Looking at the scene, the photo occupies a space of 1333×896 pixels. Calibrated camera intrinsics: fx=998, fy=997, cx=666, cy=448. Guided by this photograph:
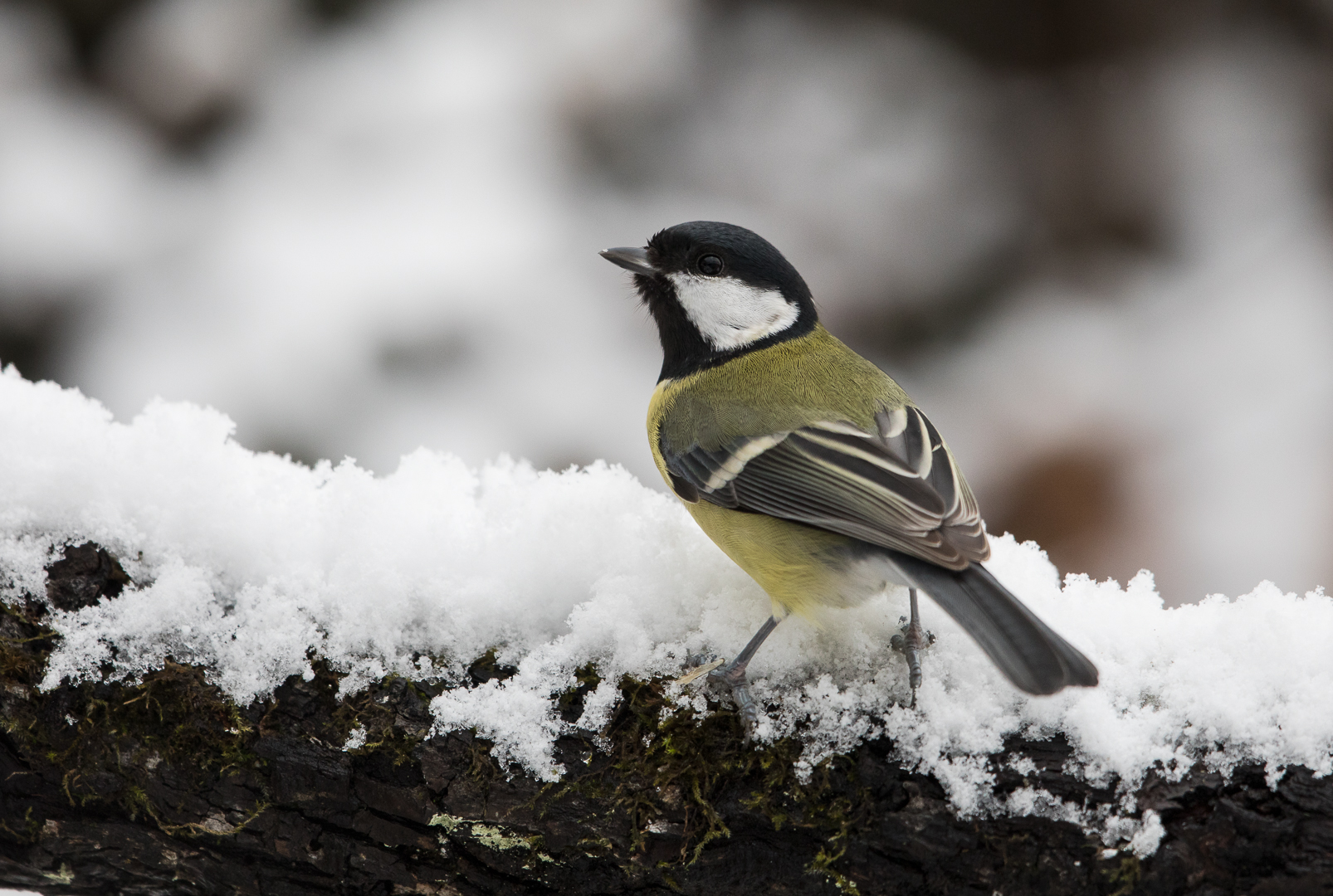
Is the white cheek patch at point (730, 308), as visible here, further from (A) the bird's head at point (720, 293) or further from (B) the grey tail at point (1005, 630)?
(B) the grey tail at point (1005, 630)

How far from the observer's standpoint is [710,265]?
7.55 ft

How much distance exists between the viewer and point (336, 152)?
345cm

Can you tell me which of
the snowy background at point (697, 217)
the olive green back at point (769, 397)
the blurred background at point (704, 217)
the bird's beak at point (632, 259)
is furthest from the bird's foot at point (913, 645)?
the blurred background at point (704, 217)

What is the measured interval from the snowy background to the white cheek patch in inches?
34.9

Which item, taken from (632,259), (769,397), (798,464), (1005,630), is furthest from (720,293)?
(1005,630)

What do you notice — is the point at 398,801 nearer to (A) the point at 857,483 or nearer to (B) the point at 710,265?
(A) the point at 857,483

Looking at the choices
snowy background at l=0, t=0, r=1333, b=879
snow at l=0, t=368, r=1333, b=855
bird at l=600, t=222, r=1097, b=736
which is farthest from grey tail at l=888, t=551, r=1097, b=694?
snowy background at l=0, t=0, r=1333, b=879

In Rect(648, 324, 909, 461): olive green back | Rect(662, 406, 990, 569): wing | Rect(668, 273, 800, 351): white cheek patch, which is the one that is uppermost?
Rect(668, 273, 800, 351): white cheek patch

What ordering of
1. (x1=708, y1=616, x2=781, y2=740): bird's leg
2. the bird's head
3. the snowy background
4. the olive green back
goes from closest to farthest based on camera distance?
(x1=708, y1=616, x2=781, y2=740): bird's leg → the olive green back → the bird's head → the snowy background

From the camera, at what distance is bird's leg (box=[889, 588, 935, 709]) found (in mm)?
1519

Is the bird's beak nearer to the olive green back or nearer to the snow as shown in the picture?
the olive green back

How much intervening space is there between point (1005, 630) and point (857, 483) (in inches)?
Result: 16.8

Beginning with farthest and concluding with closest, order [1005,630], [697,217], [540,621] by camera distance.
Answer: [697,217]
[540,621]
[1005,630]

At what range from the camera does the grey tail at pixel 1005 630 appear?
1.34 meters
